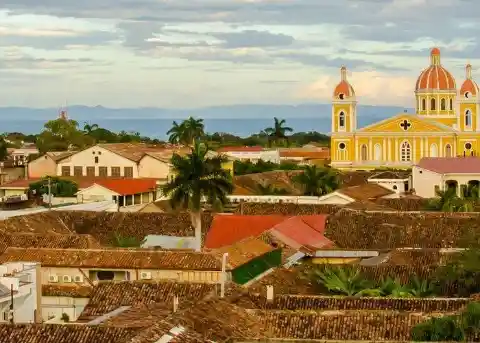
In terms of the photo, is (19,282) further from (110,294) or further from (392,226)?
(392,226)

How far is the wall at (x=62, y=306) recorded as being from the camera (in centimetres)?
3077

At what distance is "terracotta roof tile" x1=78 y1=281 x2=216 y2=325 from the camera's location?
1091 inches

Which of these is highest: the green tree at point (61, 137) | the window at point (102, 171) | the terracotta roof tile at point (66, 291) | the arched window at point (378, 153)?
the green tree at point (61, 137)

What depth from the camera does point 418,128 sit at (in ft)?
320

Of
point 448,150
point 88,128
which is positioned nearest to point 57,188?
point 448,150

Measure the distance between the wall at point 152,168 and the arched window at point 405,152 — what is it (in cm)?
3057

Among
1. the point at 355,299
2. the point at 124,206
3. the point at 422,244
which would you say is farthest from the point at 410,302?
the point at 124,206

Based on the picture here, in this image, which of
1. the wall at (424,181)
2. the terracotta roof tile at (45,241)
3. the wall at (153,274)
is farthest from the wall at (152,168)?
the wall at (153,274)

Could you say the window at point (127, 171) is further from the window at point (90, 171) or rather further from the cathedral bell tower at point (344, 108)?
the cathedral bell tower at point (344, 108)

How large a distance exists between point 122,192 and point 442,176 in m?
19.6

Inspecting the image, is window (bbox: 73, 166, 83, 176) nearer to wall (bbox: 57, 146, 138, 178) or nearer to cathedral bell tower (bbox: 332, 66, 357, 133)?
wall (bbox: 57, 146, 138, 178)

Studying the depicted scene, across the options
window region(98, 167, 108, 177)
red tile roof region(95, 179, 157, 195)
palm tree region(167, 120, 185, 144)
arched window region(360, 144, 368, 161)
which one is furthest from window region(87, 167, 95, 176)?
arched window region(360, 144, 368, 161)

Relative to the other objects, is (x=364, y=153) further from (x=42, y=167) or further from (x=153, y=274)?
(x=153, y=274)

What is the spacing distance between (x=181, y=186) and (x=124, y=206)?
1991cm
